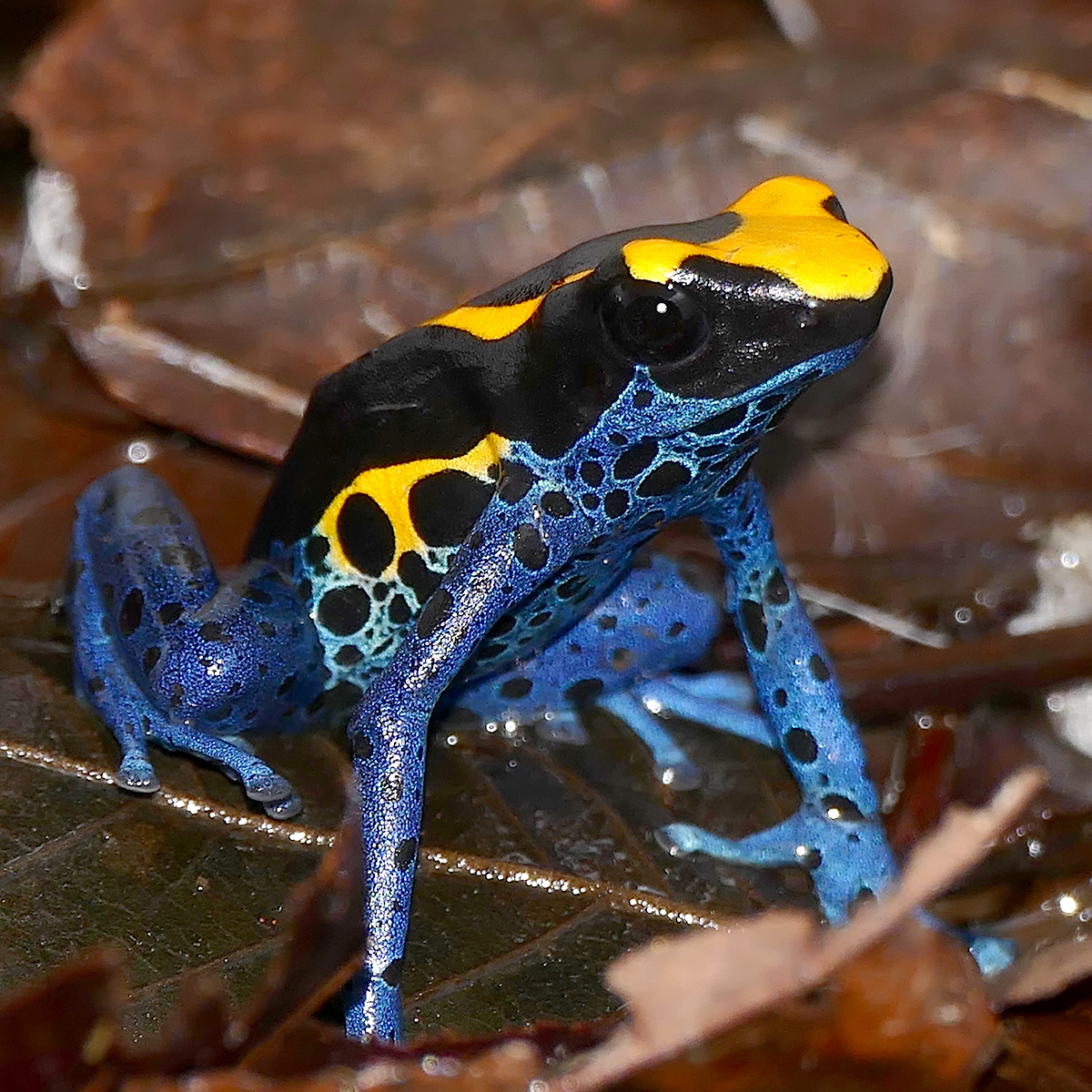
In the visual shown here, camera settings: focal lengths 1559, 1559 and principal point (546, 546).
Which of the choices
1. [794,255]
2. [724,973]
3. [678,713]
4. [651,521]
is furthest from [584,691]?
[724,973]

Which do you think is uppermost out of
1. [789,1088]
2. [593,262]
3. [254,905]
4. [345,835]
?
[593,262]

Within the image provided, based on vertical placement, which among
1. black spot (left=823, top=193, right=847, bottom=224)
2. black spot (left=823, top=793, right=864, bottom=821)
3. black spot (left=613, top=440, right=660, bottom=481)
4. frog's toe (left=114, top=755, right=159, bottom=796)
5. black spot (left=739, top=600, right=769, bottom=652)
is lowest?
black spot (left=823, top=793, right=864, bottom=821)

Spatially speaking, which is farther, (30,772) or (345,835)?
(30,772)

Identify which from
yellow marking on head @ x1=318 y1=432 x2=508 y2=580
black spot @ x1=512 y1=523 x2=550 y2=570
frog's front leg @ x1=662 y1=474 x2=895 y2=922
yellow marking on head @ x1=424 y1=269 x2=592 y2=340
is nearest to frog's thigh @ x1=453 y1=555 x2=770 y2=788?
frog's front leg @ x1=662 y1=474 x2=895 y2=922

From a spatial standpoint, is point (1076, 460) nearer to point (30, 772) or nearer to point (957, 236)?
point (957, 236)

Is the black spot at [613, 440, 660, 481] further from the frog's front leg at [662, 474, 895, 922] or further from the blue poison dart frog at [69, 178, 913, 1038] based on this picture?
the frog's front leg at [662, 474, 895, 922]

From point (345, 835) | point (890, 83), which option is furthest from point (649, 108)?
point (345, 835)

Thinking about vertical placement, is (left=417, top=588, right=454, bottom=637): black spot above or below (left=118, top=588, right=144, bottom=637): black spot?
above

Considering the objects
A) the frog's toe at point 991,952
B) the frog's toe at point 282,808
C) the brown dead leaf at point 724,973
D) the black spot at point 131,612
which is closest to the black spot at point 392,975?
the frog's toe at point 282,808
